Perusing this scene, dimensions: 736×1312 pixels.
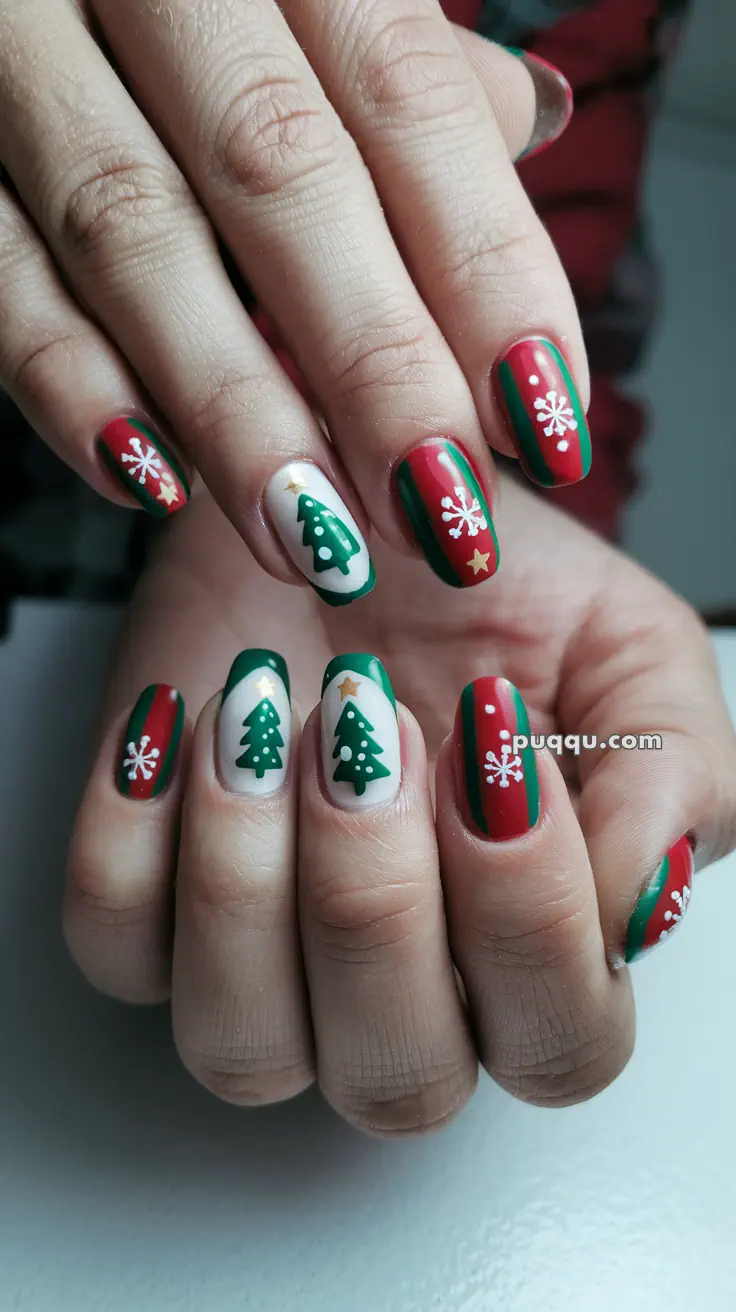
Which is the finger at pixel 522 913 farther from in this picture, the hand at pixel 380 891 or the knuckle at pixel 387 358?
the knuckle at pixel 387 358

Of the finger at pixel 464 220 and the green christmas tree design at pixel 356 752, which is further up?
the finger at pixel 464 220

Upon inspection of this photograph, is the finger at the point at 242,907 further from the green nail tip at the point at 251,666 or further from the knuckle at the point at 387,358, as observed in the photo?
the knuckle at the point at 387,358

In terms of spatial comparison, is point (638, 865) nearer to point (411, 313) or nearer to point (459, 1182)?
point (459, 1182)

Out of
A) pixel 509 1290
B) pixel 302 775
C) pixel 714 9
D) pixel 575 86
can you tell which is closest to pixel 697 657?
pixel 302 775

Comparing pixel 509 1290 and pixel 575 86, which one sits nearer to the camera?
pixel 509 1290

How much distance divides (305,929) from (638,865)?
190 mm

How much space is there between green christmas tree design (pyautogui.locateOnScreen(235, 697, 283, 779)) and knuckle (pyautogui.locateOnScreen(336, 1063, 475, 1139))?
0.60 ft

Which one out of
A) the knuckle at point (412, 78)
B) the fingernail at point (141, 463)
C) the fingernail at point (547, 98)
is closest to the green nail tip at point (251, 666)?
the fingernail at point (141, 463)

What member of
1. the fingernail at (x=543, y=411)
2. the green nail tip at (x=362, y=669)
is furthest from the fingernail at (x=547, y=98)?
the green nail tip at (x=362, y=669)

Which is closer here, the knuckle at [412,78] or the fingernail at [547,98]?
the knuckle at [412,78]

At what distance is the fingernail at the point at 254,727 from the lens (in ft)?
1.88

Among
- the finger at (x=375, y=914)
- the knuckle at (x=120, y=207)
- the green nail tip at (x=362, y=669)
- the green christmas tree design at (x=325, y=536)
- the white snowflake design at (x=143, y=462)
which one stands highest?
the knuckle at (x=120, y=207)

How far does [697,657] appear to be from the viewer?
0.71m

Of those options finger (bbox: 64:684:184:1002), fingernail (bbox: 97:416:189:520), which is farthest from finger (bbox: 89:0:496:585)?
finger (bbox: 64:684:184:1002)
